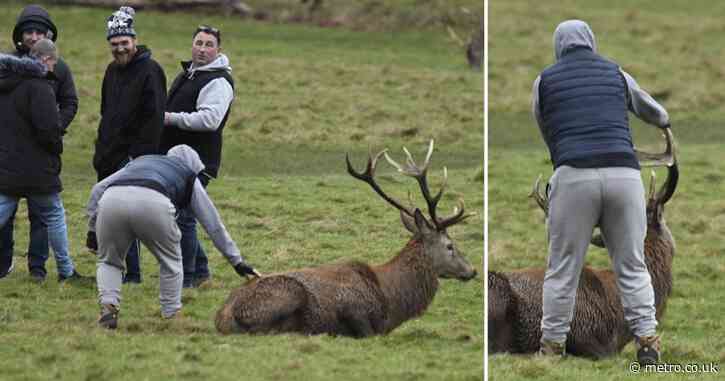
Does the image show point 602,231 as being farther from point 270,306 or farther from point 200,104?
point 200,104

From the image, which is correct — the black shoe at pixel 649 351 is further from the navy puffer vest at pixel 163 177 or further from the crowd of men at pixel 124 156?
the navy puffer vest at pixel 163 177

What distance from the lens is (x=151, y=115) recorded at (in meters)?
8.69

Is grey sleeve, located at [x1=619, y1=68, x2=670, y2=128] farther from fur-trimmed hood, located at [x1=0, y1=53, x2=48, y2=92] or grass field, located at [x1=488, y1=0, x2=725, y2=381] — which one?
fur-trimmed hood, located at [x1=0, y1=53, x2=48, y2=92]

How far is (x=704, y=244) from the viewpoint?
13008 millimetres

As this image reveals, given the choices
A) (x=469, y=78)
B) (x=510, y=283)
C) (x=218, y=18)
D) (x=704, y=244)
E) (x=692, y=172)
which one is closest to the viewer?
(x=510, y=283)

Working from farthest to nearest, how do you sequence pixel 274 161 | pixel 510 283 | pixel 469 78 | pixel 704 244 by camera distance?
pixel 469 78
pixel 274 161
pixel 704 244
pixel 510 283

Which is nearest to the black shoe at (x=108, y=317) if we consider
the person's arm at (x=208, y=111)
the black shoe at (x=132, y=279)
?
the person's arm at (x=208, y=111)

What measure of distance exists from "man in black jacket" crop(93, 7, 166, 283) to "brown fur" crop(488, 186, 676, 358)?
2067mm

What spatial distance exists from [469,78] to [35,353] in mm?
12503

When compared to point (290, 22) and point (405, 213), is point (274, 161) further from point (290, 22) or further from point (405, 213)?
point (290, 22)

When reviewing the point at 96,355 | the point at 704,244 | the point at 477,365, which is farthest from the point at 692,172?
the point at 96,355

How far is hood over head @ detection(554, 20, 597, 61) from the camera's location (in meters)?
7.75

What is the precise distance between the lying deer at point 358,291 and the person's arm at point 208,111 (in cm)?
93

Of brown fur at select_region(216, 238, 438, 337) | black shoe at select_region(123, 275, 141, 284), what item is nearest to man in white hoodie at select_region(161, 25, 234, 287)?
black shoe at select_region(123, 275, 141, 284)
